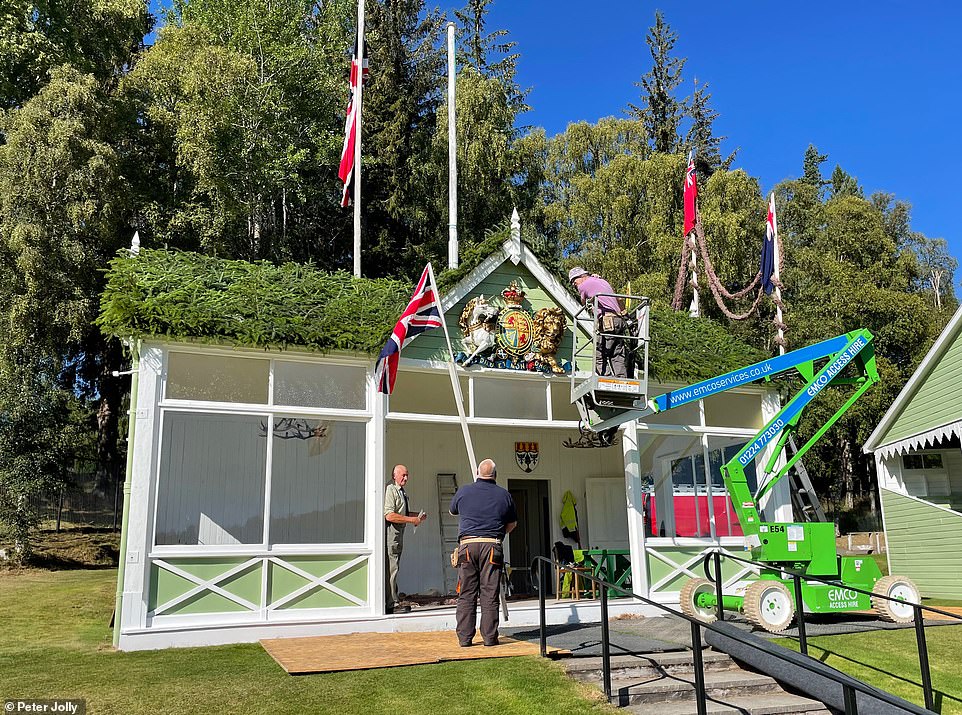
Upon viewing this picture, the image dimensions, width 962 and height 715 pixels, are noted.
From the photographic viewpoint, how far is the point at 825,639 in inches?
369

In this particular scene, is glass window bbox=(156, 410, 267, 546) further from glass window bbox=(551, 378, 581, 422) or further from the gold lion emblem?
glass window bbox=(551, 378, 581, 422)

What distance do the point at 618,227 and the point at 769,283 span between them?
11884 millimetres

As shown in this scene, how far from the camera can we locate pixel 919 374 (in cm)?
1605

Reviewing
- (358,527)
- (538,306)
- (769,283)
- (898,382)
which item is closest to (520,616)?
(358,527)

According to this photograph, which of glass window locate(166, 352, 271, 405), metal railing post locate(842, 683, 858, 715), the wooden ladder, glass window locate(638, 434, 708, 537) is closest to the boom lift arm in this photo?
glass window locate(638, 434, 708, 537)

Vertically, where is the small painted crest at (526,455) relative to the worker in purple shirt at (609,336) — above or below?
below

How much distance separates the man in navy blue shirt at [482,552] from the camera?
26.2 ft

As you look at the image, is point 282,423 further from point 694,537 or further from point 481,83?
point 481,83

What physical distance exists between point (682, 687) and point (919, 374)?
464 inches

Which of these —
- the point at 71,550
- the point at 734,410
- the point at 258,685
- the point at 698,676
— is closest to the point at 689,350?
the point at 734,410

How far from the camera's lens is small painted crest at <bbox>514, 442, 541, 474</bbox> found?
48.8 feet

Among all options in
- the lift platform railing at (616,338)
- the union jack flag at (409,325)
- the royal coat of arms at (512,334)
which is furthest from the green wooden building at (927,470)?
the union jack flag at (409,325)

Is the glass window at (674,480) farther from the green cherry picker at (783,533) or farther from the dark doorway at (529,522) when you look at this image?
the dark doorway at (529,522)

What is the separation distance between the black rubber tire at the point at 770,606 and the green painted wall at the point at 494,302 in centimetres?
428
